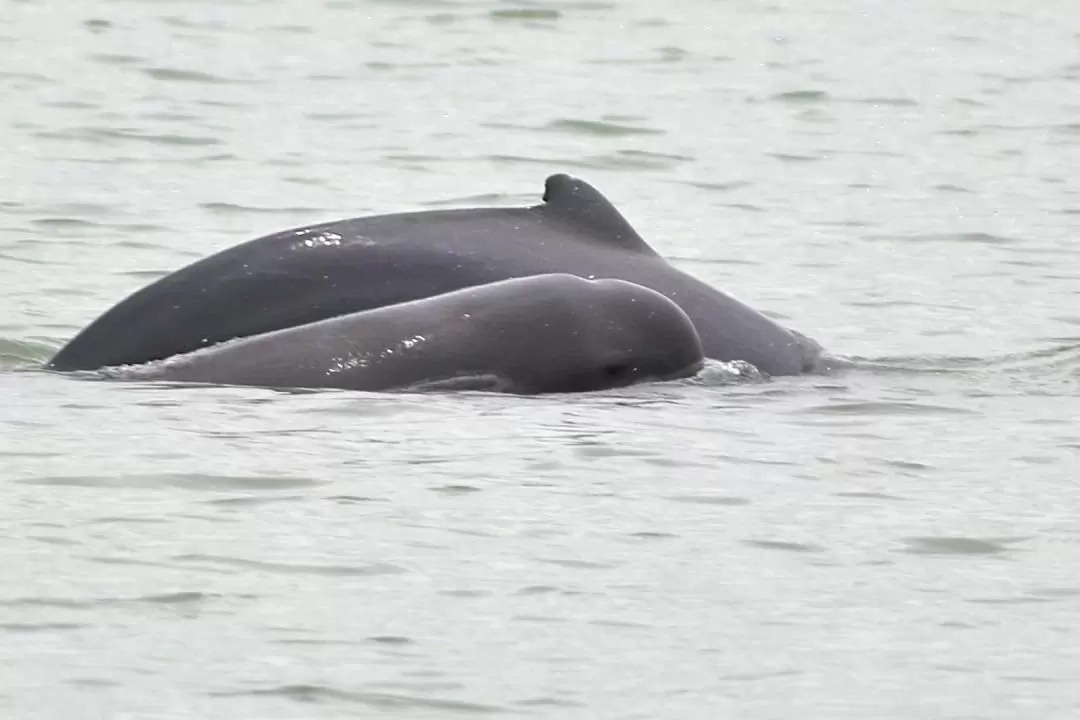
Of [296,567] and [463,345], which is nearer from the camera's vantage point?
[296,567]

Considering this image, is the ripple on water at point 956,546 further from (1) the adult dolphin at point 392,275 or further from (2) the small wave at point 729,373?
(1) the adult dolphin at point 392,275

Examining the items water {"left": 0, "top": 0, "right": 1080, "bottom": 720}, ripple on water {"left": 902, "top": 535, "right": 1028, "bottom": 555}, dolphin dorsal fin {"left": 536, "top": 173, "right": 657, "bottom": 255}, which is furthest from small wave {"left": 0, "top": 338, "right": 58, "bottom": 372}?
ripple on water {"left": 902, "top": 535, "right": 1028, "bottom": 555}

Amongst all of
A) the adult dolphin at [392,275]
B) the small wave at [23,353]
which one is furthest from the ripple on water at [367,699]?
the small wave at [23,353]

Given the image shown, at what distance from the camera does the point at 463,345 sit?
973 centimetres

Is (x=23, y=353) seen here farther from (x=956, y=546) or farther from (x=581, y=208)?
(x=956, y=546)

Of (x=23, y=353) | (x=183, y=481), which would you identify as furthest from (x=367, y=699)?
(x=23, y=353)

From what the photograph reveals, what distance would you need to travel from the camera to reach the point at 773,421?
32.3 ft

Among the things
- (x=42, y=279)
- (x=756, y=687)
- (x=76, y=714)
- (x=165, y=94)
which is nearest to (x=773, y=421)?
(x=756, y=687)

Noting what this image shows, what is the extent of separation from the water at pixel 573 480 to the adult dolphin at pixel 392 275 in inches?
10.2

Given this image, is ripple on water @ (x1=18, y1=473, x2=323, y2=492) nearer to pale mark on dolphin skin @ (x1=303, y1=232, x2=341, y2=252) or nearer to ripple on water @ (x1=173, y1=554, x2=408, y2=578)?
ripple on water @ (x1=173, y1=554, x2=408, y2=578)

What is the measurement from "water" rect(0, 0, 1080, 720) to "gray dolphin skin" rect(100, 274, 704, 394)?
12 cm

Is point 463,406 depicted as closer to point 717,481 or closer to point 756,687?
point 717,481

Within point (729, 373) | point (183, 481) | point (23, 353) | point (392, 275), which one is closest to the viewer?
point (183, 481)

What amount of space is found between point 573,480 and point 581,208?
7.17ft
